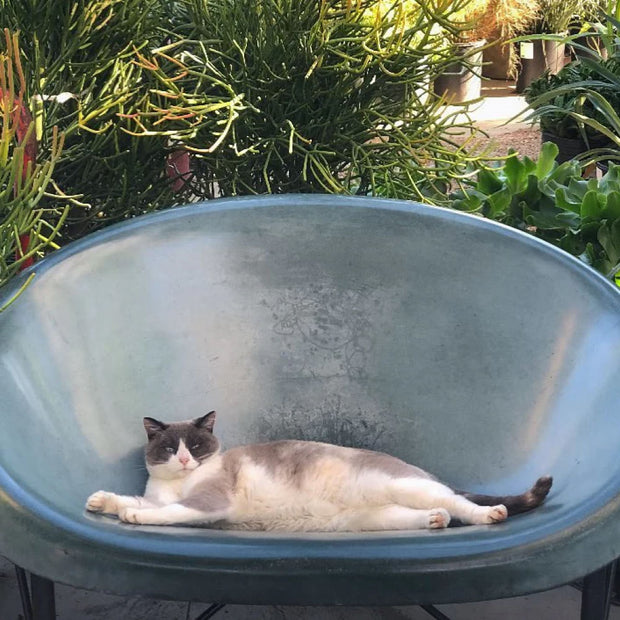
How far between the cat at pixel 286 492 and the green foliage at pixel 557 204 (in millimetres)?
591

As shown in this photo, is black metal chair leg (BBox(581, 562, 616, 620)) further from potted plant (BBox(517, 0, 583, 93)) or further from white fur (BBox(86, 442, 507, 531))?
potted plant (BBox(517, 0, 583, 93))

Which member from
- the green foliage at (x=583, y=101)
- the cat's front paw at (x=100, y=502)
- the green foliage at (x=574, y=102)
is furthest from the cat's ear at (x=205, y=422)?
the green foliage at (x=574, y=102)

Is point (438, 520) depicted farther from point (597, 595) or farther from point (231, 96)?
point (231, 96)

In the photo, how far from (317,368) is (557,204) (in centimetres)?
55

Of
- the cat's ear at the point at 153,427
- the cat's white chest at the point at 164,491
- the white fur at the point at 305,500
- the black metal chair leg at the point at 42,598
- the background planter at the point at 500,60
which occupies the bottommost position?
the black metal chair leg at the point at 42,598

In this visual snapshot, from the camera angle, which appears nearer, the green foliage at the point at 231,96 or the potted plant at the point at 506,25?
the green foliage at the point at 231,96

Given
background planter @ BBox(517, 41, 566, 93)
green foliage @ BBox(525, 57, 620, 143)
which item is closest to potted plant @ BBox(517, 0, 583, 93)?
background planter @ BBox(517, 41, 566, 93)

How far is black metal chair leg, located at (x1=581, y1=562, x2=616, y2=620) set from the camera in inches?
28.2

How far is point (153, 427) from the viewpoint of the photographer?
95cm

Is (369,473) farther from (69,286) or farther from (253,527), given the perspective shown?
(69,286)

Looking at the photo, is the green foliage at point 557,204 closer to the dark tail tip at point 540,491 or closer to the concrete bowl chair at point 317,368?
the concrete bowl chair at point 317,368

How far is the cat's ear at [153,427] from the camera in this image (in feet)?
3.11

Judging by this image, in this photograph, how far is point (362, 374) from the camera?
1.11 m

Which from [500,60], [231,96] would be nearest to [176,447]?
[231,96]
